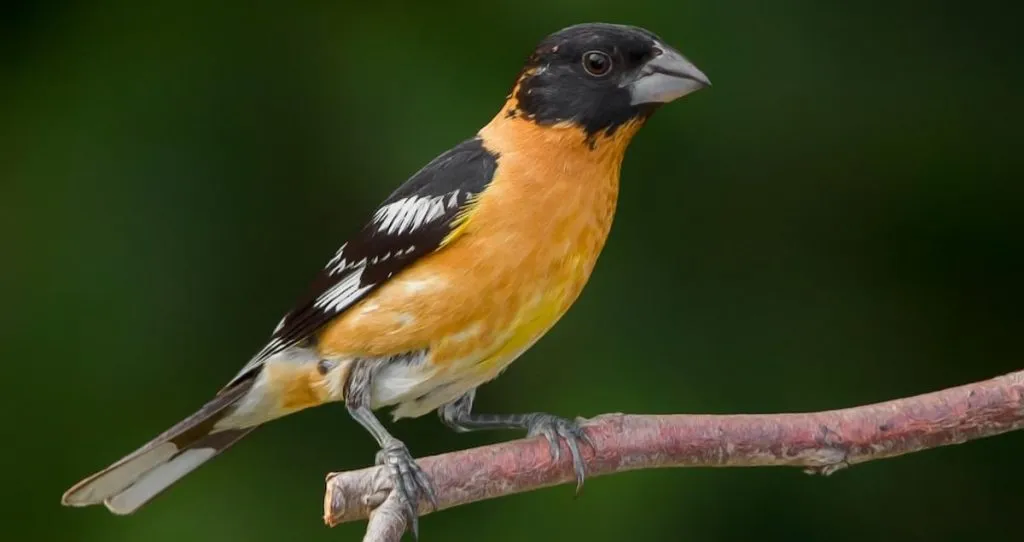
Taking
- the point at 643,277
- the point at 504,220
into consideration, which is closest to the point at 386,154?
the point at 643,277

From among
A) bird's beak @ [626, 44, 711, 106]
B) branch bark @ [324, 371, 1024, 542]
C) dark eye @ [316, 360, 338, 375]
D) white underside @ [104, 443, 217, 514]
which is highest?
bird's beak @ [626, 44, 711, 106]

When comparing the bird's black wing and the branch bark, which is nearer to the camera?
the branch bark

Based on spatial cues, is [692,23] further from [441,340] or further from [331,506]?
[331,506]

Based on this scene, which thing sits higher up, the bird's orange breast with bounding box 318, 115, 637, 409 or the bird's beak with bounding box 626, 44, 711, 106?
the bird's beak with bounding box 626, 44, 711, 106

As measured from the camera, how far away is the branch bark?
2.20m

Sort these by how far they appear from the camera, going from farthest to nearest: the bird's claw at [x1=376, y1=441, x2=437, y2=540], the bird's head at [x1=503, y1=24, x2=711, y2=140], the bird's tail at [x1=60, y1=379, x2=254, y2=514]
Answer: the bird's tail at [x1=60, y1=379, x2=254, y2=514], the bird's head at [x1=503, y1=24, x2=711, y2=140], the bird's claw at [x1=376, y1=441, x2=437, y2=540]

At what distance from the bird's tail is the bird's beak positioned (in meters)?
0.84

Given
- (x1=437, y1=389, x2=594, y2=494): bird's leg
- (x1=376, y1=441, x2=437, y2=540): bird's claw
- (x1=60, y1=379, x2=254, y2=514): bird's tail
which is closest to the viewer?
(x1=376, y1=441, x2=437, y2=540): bird's claw

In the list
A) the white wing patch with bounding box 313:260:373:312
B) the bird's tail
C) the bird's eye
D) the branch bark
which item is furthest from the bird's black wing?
the branch bark

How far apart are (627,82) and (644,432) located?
0.54 meters

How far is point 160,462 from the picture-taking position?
2.63 metres

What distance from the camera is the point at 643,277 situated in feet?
11.0

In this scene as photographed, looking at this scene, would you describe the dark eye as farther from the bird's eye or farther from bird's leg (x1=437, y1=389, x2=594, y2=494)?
the bird's eye

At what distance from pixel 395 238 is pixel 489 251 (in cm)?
20
